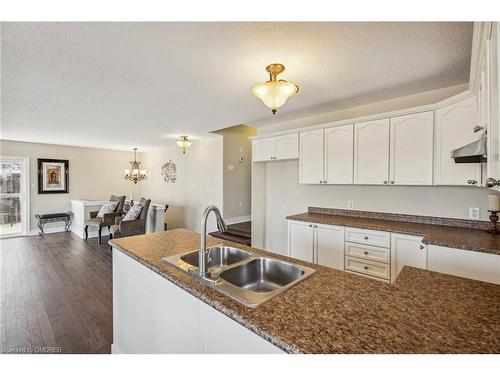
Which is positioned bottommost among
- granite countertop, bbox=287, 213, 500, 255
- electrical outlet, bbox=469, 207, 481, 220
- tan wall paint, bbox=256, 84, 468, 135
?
granite countertop, bbox=287, 213, 500, 255

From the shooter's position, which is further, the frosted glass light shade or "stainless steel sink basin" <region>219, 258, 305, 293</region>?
the frosted glass light shade

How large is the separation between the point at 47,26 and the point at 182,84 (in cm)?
115

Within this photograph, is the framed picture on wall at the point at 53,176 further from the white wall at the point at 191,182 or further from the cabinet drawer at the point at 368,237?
the cabinet drawer at the point at 368,237

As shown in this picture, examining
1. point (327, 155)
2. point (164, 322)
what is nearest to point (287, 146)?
point (327, 155)

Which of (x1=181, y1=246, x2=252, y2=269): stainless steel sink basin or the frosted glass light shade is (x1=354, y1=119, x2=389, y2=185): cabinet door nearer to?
the frosted glass light shade

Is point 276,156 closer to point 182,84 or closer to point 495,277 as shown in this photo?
point 182,84

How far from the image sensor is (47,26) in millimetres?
1585

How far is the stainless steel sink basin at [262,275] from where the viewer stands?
1.41 meters

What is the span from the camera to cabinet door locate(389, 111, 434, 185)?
2482 millimetres

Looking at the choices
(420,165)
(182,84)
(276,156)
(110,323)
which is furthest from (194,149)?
(420,165)

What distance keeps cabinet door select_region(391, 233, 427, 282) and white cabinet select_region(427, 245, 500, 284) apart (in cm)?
10

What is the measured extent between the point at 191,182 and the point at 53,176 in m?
3.93

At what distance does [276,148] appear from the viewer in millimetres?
3842

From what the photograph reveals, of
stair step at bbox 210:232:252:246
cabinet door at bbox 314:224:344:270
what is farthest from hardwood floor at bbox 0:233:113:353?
cabinet door at bbox 314:224:344:270
